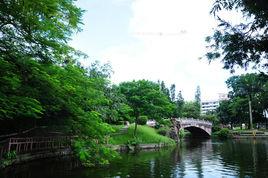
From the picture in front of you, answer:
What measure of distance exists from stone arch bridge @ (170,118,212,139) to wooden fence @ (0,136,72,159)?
110 ft

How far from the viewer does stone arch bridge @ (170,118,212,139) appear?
194ft

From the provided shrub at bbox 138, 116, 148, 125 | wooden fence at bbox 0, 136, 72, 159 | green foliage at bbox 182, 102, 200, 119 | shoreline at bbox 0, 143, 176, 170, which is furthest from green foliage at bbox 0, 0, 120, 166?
green foliage at bbox 182, 102, 200, 119

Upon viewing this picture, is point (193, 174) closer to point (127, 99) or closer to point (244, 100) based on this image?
point (127, 99)

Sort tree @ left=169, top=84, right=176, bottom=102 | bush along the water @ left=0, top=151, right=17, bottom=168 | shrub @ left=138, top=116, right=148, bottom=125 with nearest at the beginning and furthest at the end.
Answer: bush along the water @ left=0, top=151, right=17, bottom=168, shrub @ left=138, top=116, right=148, bottom=125, tree @ left=169, top=84, right=176, bottom=102

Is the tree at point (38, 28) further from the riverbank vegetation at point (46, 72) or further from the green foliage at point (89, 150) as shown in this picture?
the green foliage at point (89, 150)

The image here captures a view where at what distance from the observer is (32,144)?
23750mm

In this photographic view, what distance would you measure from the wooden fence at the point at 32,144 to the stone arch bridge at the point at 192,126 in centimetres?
3351

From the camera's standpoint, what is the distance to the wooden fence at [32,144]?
63.9 feet

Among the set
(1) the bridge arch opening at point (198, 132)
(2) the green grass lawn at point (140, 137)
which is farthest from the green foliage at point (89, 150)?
(1) the bridge arch opening at point (198, 132)

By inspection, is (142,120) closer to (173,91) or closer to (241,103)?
(241,103)

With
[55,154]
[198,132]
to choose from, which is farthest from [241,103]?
[55,154]

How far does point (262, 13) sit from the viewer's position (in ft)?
25.2

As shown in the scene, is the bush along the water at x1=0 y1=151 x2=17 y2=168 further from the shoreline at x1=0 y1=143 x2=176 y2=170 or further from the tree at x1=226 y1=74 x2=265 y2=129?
the tree at x1=226 y1=74 x2=265 y2=129

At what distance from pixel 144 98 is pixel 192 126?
99.4 ft
